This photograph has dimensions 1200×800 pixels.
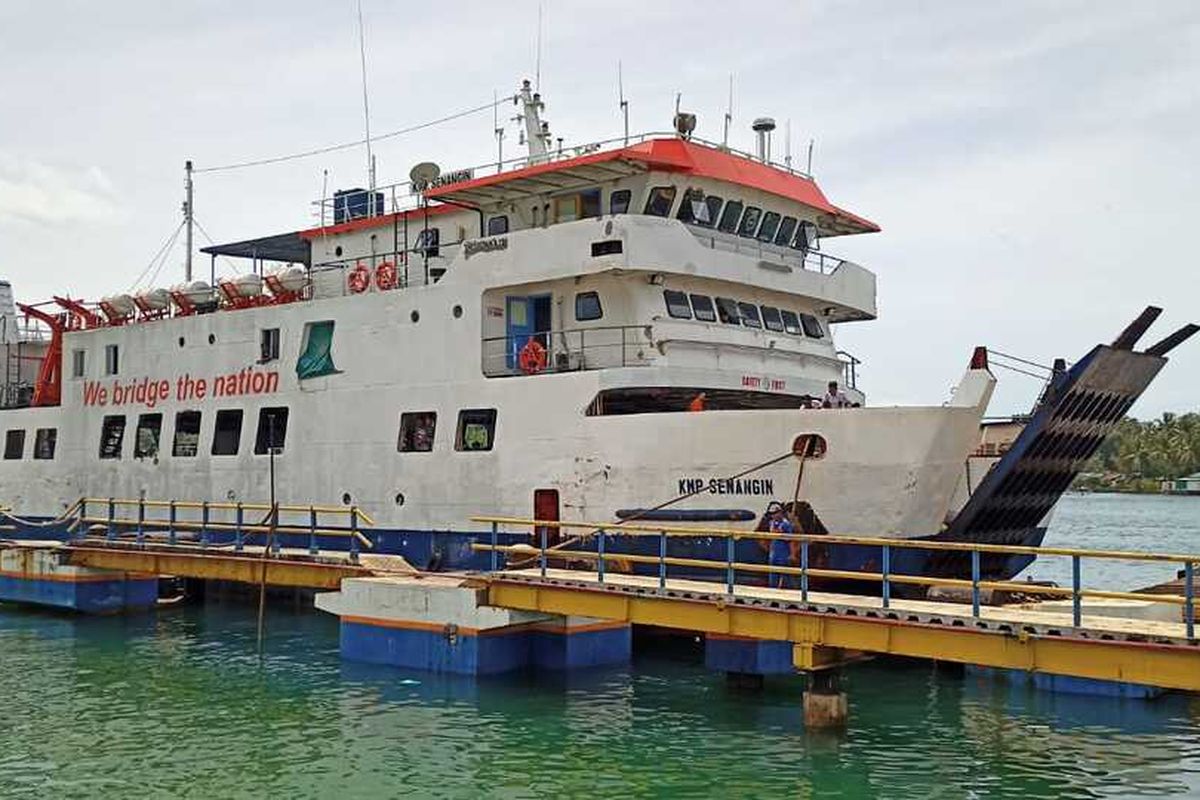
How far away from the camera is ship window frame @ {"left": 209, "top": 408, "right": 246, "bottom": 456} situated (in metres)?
24.0

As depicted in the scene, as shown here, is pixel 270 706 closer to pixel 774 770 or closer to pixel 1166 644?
pixel 774 770

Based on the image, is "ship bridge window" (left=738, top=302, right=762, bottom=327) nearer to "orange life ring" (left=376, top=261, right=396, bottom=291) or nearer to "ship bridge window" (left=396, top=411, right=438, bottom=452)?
"ship bridge window" (left=396, top=411, right=438, bottom=452)

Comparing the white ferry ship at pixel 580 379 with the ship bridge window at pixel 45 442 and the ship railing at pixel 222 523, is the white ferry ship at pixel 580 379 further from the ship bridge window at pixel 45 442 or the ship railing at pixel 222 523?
the ship bridge window at pixel 45 442

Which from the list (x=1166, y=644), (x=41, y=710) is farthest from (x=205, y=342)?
(x=1166, y=644)

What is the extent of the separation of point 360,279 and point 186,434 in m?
5.46

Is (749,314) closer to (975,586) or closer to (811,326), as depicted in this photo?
(811,326)

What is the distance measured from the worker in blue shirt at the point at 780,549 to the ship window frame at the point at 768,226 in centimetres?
704

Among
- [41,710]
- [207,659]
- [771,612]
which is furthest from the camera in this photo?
A: [207,659]

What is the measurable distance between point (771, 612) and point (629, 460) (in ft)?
15.5

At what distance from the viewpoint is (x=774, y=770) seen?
42.1 ft

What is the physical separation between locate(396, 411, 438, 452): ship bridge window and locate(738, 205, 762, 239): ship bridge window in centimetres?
607

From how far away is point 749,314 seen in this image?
21016 mm

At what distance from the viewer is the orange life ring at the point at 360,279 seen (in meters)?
22.6

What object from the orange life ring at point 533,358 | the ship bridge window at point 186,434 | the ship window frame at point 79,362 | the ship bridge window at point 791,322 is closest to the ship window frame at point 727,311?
the ship bridge window at point 791,322
